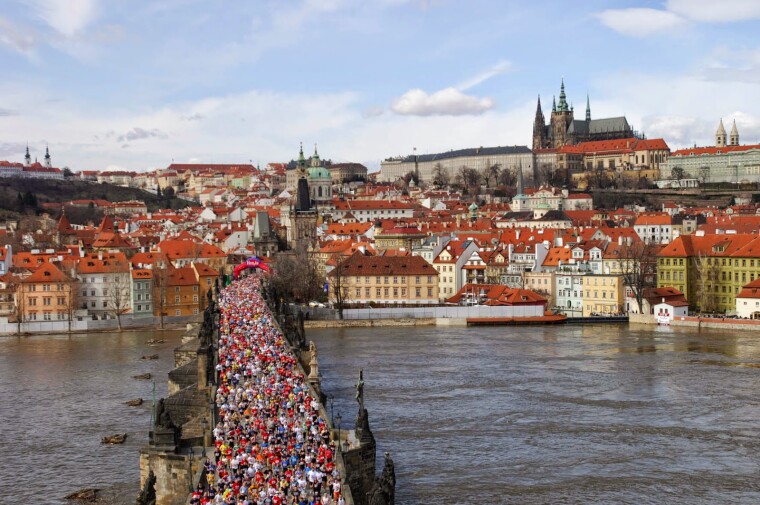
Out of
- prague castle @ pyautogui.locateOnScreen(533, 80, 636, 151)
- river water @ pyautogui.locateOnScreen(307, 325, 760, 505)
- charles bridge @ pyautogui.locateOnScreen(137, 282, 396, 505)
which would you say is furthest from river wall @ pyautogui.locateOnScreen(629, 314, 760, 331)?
prague castle @ pyautogui.locateOnScreen(533, 80, 636, 151)

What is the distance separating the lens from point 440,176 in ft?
527

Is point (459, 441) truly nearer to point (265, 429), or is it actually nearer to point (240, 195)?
point (265, 429)

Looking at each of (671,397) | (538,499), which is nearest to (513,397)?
(671,397)

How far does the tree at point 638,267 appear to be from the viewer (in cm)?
5253

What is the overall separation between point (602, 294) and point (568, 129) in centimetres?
12169

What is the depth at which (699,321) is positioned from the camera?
48.7 metres

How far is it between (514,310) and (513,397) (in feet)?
75.5

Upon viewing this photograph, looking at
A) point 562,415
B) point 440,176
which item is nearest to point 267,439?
point 562,415

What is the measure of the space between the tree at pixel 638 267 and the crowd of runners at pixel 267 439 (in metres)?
30.6

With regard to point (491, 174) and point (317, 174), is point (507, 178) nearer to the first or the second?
point (491, 174)

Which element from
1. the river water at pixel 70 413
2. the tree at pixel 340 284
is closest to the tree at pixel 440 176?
the tree at pixel 340 284

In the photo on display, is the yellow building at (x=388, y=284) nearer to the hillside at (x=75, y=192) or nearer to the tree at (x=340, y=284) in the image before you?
the tree at (x=340, y=284)

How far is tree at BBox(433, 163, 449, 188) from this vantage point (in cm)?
15794

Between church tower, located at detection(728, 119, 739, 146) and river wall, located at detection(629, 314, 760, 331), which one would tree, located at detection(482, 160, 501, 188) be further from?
river wall, located at detection(629, 314, 760, 331)
